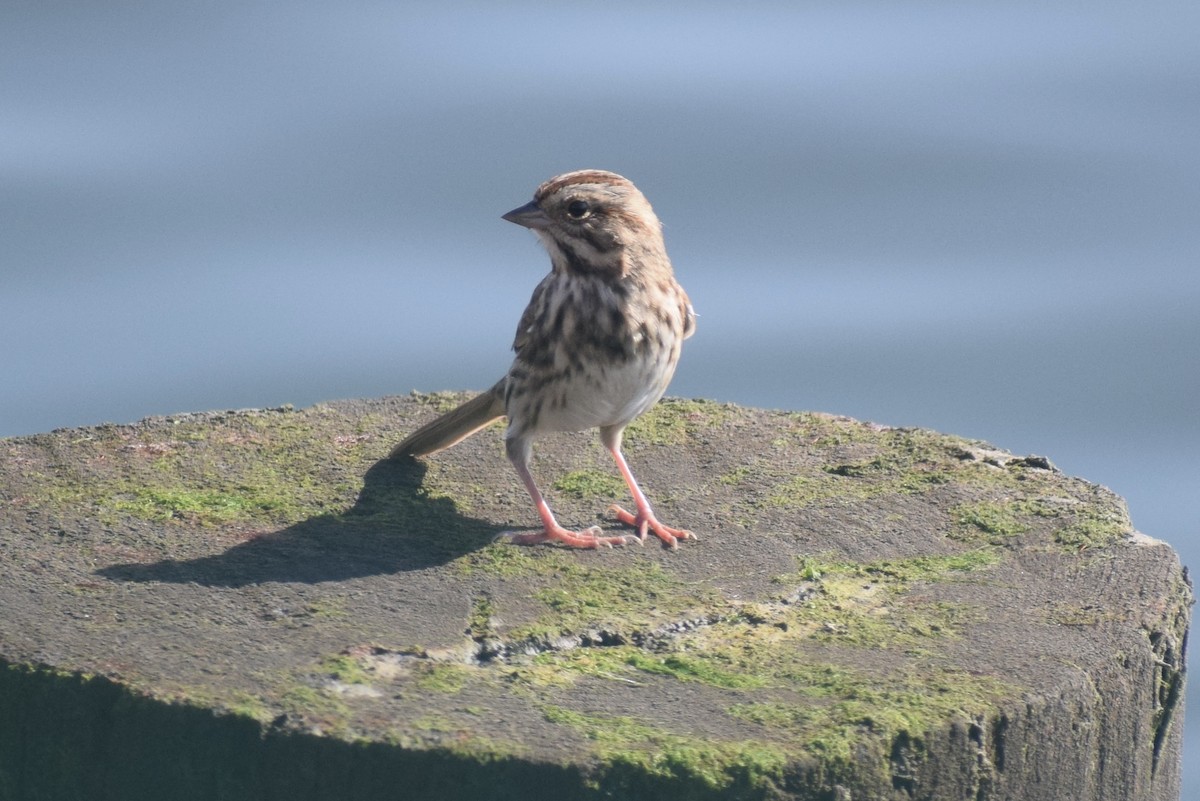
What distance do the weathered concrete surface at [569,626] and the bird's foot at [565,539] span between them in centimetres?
8

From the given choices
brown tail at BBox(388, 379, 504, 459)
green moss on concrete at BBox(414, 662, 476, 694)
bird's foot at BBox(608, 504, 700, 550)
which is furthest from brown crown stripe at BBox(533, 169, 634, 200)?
green moss on concrete at BBox(414, 662, 476, 694)

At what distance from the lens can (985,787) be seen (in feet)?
13.5

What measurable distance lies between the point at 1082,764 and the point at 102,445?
11.0 feet

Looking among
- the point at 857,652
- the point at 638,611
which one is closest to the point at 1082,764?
the point at 857,652

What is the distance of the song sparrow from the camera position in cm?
559

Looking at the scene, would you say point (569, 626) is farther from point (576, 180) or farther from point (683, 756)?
point (576, 180)

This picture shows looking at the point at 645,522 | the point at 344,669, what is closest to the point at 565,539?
the point at 645,522

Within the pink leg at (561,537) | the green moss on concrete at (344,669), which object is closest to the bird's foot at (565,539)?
the pink leg at (561,537)

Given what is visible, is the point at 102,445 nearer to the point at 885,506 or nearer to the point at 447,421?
the point at 447,421

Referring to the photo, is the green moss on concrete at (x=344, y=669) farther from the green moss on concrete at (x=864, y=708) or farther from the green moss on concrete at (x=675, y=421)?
the green moss on concrete at (x=675, y=421)

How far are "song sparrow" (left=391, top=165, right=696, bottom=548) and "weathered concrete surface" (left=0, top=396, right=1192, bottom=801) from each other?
286 millimetres

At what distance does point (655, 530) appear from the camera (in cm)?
523

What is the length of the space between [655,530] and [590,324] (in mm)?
787

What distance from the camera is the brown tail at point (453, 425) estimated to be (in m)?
5.83
